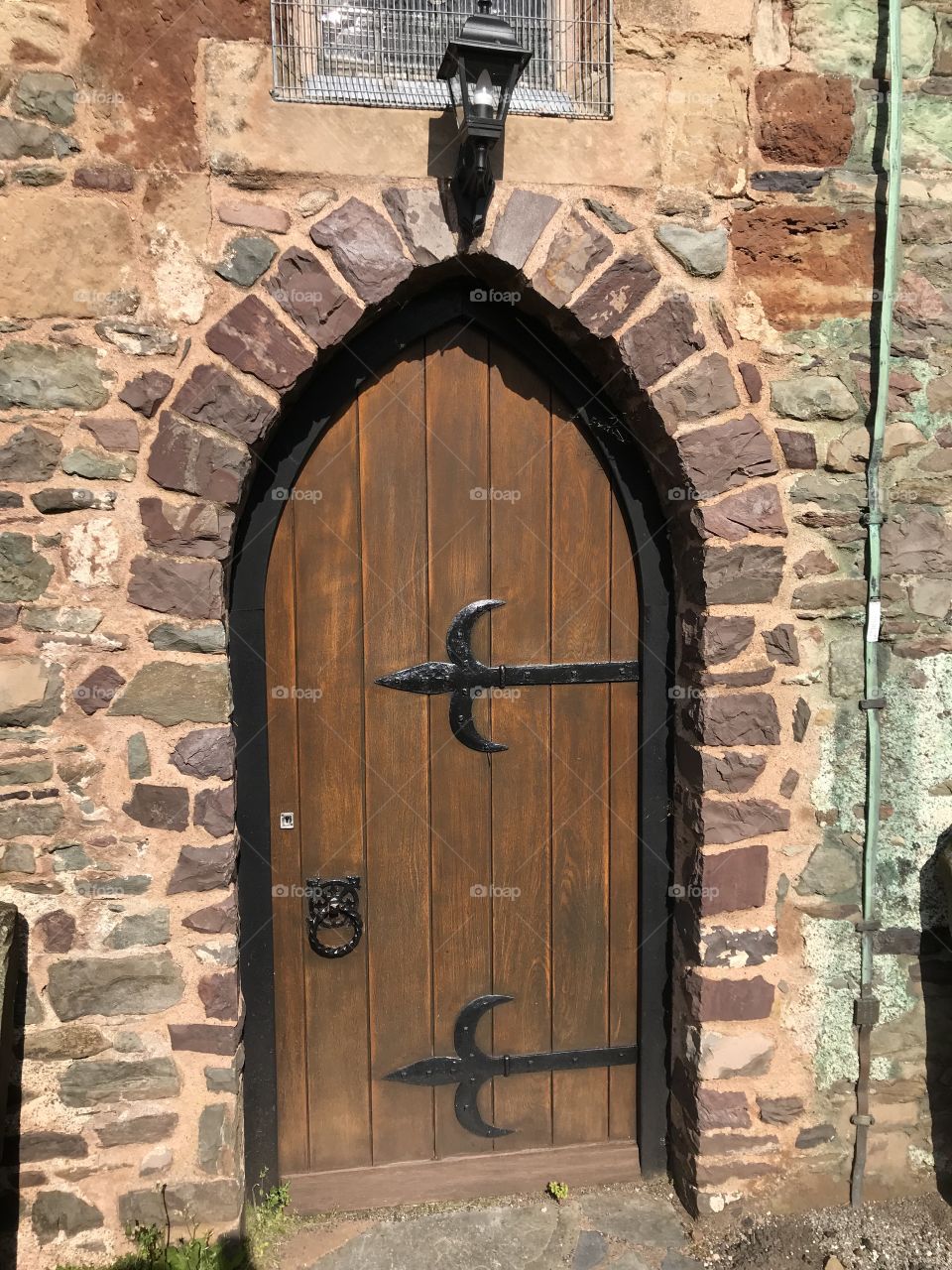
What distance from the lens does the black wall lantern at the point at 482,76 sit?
2068 mm

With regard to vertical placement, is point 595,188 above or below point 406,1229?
above

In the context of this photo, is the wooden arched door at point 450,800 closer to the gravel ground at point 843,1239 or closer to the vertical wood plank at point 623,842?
the vertical wood plank at point 623,842

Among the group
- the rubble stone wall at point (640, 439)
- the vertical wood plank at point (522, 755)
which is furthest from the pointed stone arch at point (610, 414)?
the vertical wood plank at point (522, 755)

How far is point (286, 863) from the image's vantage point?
2.59 metres

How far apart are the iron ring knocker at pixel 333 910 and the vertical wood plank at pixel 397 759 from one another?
5 cm

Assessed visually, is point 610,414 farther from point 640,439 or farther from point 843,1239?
point 843,1239

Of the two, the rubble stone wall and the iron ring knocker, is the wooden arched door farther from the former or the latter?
the rubble stone wall

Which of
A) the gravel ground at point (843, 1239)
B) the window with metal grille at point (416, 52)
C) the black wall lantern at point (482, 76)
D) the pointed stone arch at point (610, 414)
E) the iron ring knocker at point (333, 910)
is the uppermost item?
the window with metal grille at point (416, 52)

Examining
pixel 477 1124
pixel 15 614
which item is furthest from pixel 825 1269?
pixel 15 614

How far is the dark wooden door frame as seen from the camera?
2469 mm

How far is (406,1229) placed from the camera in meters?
2.61

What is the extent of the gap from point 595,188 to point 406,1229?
281 centimetres

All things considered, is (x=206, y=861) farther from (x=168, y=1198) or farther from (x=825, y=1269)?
(x=825, y=1269)

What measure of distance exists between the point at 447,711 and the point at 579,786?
17.6 inches
